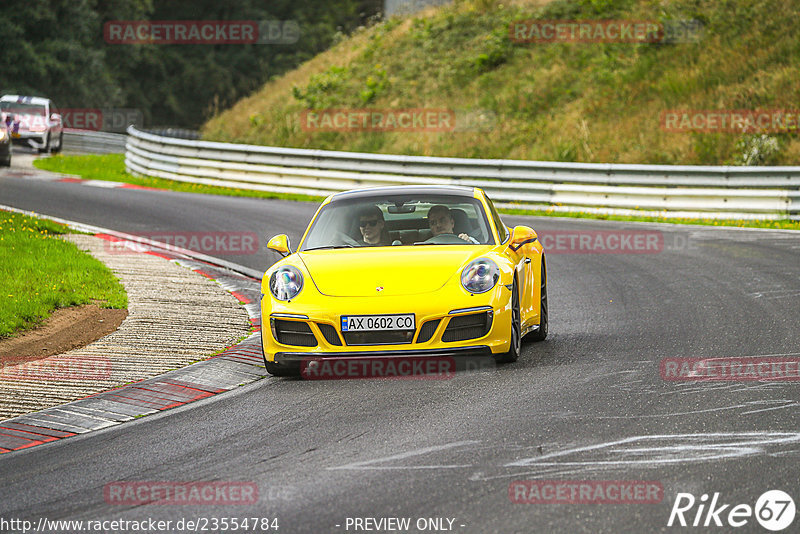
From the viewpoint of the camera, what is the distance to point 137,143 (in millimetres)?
29859

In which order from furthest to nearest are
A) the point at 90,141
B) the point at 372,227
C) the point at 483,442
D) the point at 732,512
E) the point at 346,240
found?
the point at 90,141
the point at 372,227
the point at 346,240
the point at 483,442
the point at 732,512

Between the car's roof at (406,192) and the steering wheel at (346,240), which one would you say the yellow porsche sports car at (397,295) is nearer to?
the steering wheel at (346,240)

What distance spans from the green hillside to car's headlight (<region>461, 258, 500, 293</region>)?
16271 mm

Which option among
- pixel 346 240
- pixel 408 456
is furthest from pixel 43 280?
pixel 408 456

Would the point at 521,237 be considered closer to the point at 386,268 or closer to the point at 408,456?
the point at 386,268

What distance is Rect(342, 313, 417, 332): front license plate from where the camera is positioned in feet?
25.6

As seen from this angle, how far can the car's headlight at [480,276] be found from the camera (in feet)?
26.5

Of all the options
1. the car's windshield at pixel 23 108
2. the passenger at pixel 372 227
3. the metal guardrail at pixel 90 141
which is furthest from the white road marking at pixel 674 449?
the metal guardrail at pixel 90 141

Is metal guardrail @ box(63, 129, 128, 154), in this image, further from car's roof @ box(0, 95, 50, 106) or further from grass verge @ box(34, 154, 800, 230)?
car's roof @ box(0, 95, 50, 106)

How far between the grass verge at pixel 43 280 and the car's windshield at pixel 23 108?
21503 mm

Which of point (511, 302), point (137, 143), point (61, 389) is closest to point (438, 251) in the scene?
point (511, 302)

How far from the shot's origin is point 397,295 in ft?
25.9

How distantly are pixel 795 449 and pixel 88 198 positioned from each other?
59.9ft

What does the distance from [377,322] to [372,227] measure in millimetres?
1549
